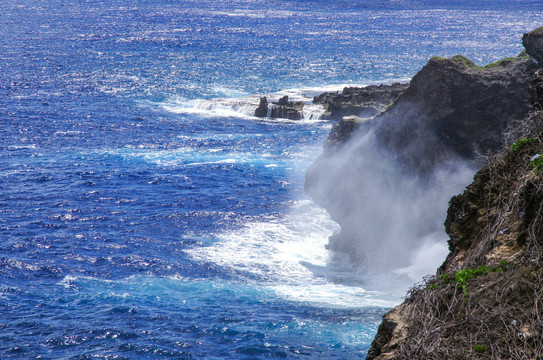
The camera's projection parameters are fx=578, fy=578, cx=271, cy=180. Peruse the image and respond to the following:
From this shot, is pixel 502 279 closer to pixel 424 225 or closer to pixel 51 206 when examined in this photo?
pixel 424 225

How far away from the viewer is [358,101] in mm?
70875

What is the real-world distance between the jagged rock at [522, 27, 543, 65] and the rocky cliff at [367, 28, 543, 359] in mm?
14334

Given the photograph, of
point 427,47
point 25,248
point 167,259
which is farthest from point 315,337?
point 427,47

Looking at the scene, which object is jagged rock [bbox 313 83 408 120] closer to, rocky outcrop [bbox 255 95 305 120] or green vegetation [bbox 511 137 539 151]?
rocky outcrop [bbox 255 95 305 120]

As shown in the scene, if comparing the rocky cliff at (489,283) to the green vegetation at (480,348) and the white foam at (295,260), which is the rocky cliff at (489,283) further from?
the white foam at (295,260)

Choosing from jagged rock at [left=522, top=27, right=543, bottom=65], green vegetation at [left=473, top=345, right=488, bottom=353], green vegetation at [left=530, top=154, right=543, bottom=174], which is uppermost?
jagged rock at [left=522, top=27, right=543, bottom=65]

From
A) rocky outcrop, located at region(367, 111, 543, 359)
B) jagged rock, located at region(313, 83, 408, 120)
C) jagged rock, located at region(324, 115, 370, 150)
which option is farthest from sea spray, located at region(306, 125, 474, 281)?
jagged rock, located at region(313, 83, 408, 120)

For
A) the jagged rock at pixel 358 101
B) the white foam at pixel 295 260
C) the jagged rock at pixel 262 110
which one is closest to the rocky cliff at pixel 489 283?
the white foam at pixel 295 260

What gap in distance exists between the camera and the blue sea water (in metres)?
24.8

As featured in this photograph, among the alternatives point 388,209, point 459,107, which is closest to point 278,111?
point 388,209

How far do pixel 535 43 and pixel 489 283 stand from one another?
63.2 ft

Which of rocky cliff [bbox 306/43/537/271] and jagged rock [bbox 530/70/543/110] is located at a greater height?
jagged rock [bbox 530/70/543/110]

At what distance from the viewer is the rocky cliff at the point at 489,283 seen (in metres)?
8.64

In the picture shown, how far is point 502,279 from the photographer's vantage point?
30.9 ft
